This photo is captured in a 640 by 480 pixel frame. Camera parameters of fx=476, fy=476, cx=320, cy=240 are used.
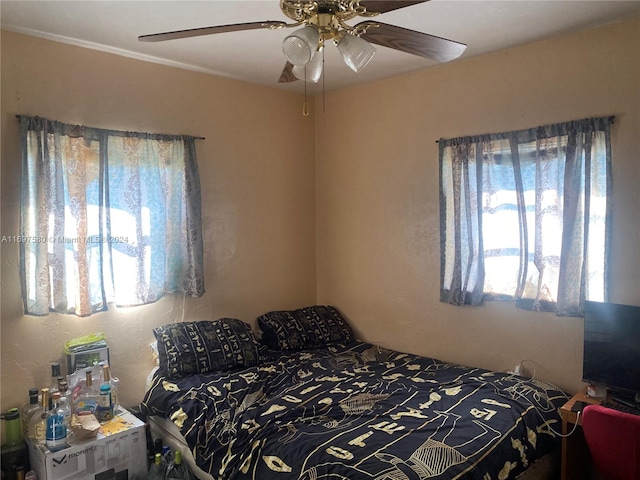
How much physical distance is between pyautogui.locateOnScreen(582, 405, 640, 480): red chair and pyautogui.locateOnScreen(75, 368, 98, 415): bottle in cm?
240

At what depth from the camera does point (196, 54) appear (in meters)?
2.99

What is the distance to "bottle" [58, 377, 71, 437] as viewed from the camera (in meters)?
2.42

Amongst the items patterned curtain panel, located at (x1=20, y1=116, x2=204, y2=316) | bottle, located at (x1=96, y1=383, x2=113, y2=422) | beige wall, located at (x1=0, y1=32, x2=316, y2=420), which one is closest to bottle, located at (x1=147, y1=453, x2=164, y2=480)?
bottle, located at (x1=96, y1=383, x2=113, y2=422)

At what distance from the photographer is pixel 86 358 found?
271 centimetres

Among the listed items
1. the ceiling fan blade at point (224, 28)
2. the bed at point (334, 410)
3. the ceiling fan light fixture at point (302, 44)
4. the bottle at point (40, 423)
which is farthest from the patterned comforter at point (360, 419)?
the ceiling fan blade at point (224, 28)

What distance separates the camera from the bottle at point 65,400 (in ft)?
7.93

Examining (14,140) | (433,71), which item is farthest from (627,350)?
(14,140)

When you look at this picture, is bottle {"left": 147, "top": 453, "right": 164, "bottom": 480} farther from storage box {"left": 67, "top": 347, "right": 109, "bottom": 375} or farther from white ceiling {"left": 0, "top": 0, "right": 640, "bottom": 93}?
white ceiling {"left": 0, "top": 0, "right": 640, "bottom": 93}

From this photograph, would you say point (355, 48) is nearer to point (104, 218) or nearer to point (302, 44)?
point (302, 44)

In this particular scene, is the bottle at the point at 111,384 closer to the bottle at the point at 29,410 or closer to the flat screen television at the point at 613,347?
the bottle at the point at 29,410

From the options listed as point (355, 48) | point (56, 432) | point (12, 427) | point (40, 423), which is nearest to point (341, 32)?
point (355, 48)

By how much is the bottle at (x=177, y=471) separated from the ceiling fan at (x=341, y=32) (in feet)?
6.51

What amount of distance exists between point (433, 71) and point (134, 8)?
192 cm

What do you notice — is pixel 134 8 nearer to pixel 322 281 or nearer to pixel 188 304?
pixel 188 304
